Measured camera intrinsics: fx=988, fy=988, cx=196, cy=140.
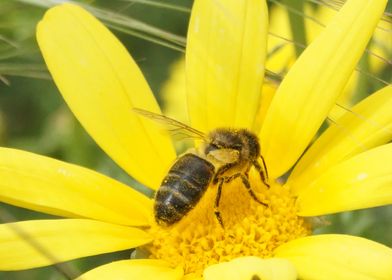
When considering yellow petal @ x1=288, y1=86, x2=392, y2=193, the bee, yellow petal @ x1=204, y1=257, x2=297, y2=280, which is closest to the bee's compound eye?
the bee

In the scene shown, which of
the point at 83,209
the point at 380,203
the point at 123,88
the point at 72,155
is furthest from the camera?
the point at 72,155

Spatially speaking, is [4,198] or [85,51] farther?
[85,51]

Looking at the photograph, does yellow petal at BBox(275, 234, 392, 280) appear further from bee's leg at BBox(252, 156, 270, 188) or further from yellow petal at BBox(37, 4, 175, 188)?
yellow petal at BBox(37, 4, 175, 188)

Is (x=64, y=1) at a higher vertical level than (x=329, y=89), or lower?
higher

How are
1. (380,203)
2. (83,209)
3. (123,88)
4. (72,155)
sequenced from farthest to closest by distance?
(72,155) < (123,88) < (83,209) < (380,203)

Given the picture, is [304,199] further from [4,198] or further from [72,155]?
[72,155]

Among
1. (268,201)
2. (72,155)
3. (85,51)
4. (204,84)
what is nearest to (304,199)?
(268,201)
